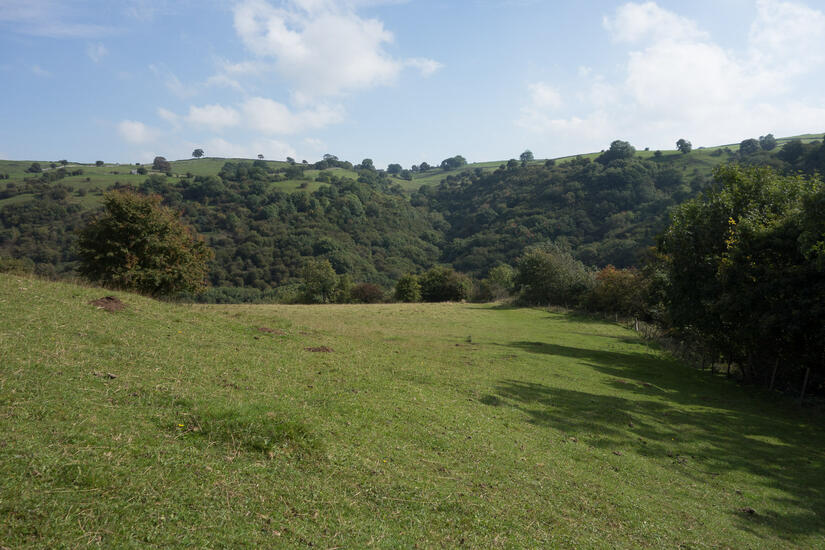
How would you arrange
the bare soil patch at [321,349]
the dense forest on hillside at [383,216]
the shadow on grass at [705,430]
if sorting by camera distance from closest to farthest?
the shadow on grass at [705,430] → the bare soil patch at [321,349] → the dense forest on hillside at [383,216]

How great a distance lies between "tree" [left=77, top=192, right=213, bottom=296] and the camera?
2339 centimetres

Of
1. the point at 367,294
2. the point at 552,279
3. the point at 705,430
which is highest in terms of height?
the point at 552,279

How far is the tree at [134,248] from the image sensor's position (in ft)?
76.7

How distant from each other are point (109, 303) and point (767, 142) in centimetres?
22043

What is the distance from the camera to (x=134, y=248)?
24.5 meters

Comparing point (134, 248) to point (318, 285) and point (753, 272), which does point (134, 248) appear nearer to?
point (753, 272)

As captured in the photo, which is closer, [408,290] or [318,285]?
[408,290]

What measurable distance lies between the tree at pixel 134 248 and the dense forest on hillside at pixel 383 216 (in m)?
76.2

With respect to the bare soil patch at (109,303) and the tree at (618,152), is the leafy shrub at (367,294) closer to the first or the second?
the bare soil patch at (109,303)

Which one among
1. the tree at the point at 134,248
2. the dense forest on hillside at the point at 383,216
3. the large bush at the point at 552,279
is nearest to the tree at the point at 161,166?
the dense forest on hillside at the point at 383,216

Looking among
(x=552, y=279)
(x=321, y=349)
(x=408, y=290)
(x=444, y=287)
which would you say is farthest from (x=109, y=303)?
(x=444, y=287)

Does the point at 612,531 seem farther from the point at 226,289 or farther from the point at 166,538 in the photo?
the point at 226,289

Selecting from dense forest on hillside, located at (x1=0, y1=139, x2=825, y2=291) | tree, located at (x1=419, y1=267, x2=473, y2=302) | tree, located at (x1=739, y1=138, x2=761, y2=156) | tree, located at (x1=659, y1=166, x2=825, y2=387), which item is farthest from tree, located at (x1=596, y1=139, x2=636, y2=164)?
tree, located at (x1=659, y1=166, x2=825, y2=387)

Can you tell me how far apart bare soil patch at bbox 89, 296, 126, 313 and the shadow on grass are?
1265 centimetres
